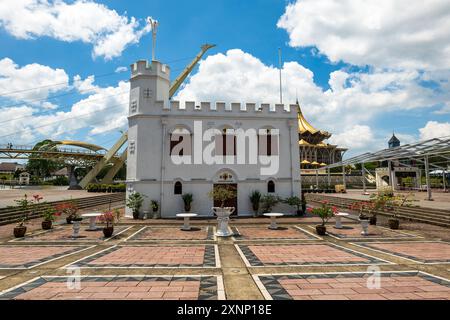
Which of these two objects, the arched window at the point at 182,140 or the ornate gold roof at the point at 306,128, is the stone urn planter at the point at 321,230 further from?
the ornate gold roof at the point at 306,128

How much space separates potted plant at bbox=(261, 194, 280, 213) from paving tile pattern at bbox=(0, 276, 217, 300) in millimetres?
12127

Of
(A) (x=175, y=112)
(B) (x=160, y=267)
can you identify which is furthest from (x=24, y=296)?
(A) (x=175, y=112)

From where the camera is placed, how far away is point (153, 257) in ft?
27.1

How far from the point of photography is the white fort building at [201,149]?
17.6m

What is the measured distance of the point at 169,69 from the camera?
64.0ft

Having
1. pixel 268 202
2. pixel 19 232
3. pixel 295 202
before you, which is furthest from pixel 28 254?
pixel 295 202

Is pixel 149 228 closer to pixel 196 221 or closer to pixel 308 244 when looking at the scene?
pixel 196 221

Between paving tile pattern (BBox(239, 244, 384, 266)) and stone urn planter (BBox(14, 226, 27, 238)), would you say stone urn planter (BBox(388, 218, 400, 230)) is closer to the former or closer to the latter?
paving tile pattern (BBox(239, 244, 384, 266))

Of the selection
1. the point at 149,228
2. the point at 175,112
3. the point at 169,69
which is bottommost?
the point at 149,228

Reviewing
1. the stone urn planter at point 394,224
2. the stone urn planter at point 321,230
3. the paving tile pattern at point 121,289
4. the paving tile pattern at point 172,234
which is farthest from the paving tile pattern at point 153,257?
the stone urn planter at point 394,224

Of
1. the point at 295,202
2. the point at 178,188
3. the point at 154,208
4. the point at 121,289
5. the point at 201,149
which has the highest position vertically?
the point at 201,149

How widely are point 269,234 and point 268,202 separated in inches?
224

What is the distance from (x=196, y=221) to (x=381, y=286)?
1223 centimetres

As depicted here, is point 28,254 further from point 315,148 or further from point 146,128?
point 315,148
